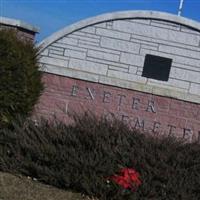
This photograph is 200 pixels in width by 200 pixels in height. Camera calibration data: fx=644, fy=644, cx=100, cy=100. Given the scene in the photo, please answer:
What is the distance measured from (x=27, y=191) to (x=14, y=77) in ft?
8.89

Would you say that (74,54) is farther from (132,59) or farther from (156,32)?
(156,32)

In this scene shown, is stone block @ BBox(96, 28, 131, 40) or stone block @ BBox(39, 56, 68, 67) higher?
stone block @ BBox(96, 28, 131, 40)

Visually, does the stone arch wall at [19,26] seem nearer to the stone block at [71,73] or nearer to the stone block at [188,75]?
the stone block at [71,73]

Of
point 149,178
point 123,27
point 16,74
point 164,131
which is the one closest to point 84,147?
point 149,178

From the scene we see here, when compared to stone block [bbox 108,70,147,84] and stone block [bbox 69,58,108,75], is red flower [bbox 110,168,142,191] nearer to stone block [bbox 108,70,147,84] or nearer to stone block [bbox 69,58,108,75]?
stone block [bbox 108,70,147,84]

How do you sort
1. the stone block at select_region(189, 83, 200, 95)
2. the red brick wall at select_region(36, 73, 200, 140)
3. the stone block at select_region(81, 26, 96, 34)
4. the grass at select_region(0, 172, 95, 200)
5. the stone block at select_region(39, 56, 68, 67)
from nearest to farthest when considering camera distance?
1. the grass at select_region(0, 172, 95, 200)
2. the red brick wall at select_region(36, 73, 200, 140)
3. the stone block at select_region(189, 83, 200, 95)
4. the stone block at select_region(81, 26, 96, 34)
5. the stone block at select_region(39, 56, 68, 67)

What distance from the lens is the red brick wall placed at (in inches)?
447

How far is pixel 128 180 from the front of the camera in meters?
7.83

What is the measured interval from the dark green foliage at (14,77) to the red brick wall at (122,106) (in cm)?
106

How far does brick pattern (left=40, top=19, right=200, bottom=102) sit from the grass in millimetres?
3628

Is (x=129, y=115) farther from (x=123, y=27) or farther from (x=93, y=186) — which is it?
(x=93, y=186)

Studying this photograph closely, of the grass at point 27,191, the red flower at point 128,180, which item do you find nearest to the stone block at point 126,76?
the grass at point 27,191

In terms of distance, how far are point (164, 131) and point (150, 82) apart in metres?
0.97

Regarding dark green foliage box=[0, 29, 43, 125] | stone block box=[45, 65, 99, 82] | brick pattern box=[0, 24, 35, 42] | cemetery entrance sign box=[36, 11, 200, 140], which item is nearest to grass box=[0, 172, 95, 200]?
dark green foliage box=[0, 29, 43, 125]
